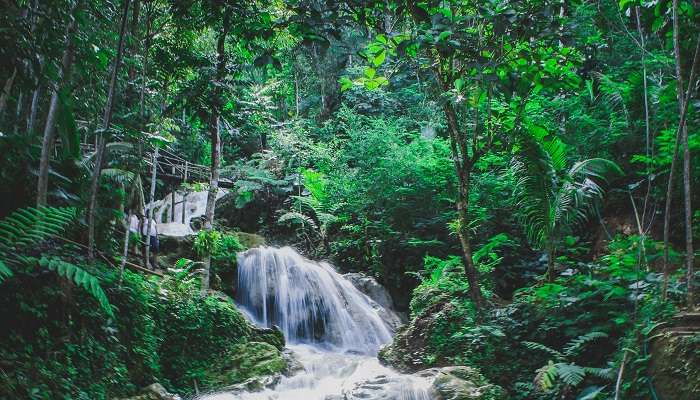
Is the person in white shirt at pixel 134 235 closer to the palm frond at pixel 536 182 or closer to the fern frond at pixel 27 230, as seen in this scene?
the fern frond at pixel 27 230

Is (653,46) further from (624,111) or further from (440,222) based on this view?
(440,222)

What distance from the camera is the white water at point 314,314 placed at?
8020mm

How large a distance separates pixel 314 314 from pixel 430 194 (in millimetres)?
4284

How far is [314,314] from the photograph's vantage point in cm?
1134

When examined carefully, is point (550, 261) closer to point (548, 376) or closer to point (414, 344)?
point (548, 376)

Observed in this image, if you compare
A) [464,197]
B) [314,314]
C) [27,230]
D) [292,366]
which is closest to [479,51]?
[464,197]

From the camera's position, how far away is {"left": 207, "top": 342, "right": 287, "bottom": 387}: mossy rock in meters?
7.07

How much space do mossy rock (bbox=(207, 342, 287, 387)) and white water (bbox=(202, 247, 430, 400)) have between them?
341 millimetres

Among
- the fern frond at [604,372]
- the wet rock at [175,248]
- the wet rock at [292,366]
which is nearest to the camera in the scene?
the fern frond at [604,372]

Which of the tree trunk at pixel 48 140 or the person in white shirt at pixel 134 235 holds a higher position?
the tree trunk at pixel 48 140

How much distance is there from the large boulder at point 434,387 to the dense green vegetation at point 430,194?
346mm

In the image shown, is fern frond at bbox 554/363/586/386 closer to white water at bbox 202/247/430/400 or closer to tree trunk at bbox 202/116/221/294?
white water at bbox 202/247/430/400

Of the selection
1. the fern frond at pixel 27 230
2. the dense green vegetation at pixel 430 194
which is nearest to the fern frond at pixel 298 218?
the dense green vegetation at pixel 430 194

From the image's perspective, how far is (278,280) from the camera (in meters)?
12.1
